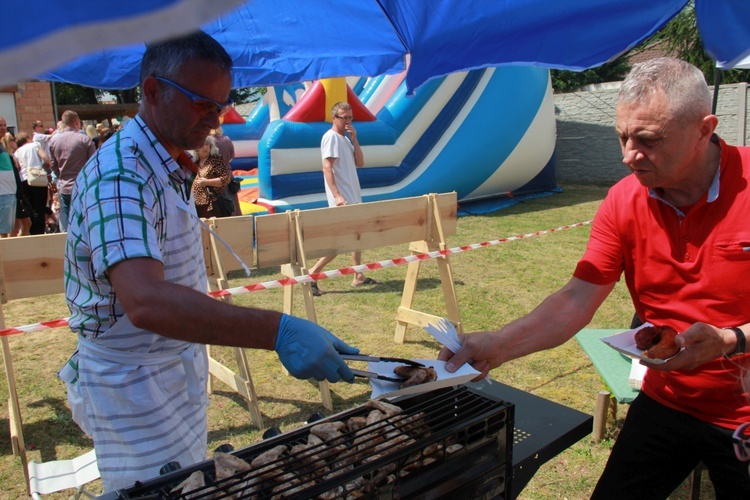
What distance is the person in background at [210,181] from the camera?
20.0 feet

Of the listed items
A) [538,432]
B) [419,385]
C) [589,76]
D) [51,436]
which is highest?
[589,76]

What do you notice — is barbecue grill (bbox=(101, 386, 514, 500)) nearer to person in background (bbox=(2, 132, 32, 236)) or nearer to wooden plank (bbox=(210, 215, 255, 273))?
wooden plank (bbox=(210, 215, 255, 273))

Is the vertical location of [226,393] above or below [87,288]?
below

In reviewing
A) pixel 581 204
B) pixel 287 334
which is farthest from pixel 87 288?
pixel 581 204

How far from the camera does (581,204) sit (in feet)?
39.1

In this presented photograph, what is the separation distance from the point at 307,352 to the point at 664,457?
1.29 meters

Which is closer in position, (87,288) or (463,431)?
(463,431)

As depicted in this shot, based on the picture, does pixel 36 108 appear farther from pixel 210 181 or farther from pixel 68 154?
pixel 210 181

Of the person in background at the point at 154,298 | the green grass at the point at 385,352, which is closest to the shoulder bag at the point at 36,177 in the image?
the green grass at the point at 385,352

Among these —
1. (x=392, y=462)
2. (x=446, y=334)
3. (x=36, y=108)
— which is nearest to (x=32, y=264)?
(x=446, y=334)

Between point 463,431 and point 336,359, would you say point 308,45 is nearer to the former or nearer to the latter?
point 336,359

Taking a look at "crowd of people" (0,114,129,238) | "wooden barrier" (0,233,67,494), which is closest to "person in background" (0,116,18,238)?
"crowd of people" (0,114,129,238)

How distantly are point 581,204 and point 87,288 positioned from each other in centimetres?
1151

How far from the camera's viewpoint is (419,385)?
4.96 feet
